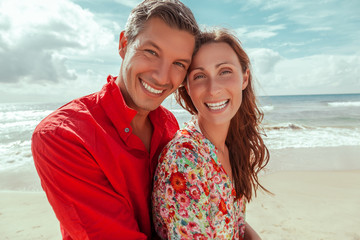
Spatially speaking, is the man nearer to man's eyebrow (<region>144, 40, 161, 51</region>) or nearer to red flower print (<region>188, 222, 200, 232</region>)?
man's eyebrow (<region>144, 40, 161, 51</region>)

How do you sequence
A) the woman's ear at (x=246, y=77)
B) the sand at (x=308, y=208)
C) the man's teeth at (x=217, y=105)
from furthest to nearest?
1. the sand at (x=308, y=208)
2. the woman's ear at (x=246, y=77)
3. the man's teeth at (x=217, y=105)

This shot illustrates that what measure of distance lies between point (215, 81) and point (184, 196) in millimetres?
1128

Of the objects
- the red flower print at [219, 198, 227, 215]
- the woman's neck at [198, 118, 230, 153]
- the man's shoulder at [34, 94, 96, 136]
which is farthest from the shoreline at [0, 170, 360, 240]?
the man's shoulder at [34, 94, 96, 136]

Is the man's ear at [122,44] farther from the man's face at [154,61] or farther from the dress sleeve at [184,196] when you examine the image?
the dress sleeve at [184,196]

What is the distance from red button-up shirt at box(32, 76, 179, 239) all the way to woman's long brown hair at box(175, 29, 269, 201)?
101 centimetres

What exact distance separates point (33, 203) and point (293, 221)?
514 centimetres

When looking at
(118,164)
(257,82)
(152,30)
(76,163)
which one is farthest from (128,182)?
(257,82)

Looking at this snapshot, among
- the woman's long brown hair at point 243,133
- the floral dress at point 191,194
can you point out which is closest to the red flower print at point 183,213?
the floral dress at point 191,194

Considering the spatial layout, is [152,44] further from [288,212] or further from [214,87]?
[288,212]

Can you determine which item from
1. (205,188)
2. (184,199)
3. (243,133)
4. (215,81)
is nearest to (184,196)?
(184,199)

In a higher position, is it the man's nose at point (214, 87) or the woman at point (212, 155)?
the man's nose at point (214, 87)

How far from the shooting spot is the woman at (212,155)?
1.77 m

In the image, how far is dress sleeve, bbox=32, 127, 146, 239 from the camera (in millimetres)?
1646

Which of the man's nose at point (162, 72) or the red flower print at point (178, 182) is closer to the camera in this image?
the red flower print at point (178, 182)
